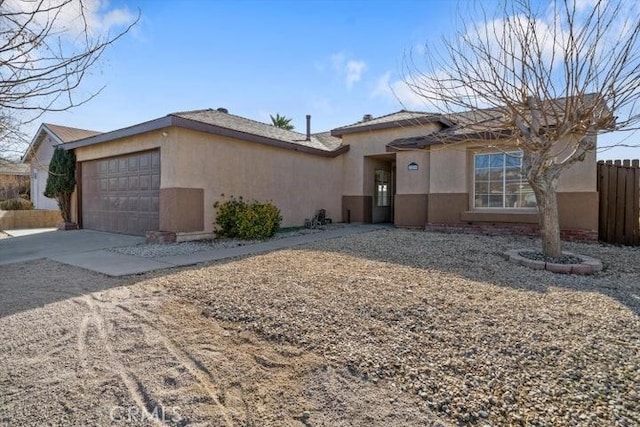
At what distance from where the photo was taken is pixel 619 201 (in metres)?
9.68

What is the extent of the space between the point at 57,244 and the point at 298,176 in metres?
8.08

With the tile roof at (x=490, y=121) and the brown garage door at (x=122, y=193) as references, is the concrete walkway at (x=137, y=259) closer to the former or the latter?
the brown garage door at (x=122, y=193)

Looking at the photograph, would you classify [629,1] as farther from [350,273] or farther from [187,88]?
[187,88]

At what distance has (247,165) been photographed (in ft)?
39.5

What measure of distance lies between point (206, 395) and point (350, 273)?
12.4 feet

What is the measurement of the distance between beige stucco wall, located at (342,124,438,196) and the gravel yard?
9078mm

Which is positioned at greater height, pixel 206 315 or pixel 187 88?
pixel 187 88

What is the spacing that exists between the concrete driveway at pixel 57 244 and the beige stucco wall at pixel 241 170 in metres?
2.39

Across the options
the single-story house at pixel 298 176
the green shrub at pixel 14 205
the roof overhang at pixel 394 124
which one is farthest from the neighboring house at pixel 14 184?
the roof overhang at pixel 394 124

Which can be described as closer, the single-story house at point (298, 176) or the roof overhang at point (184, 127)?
the roof overhang at point (184, 127)

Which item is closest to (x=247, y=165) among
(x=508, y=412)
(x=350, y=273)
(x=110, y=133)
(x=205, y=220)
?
(x=205, y=220)

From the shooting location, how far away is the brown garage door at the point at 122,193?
36.5ft

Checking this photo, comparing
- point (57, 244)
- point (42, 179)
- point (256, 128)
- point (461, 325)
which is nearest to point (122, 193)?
point (57, 244)

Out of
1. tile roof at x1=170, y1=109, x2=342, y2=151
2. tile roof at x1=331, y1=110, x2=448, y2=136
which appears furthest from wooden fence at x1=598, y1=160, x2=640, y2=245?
tile roof at x1=170, y1=109, x2=342, y2=151
